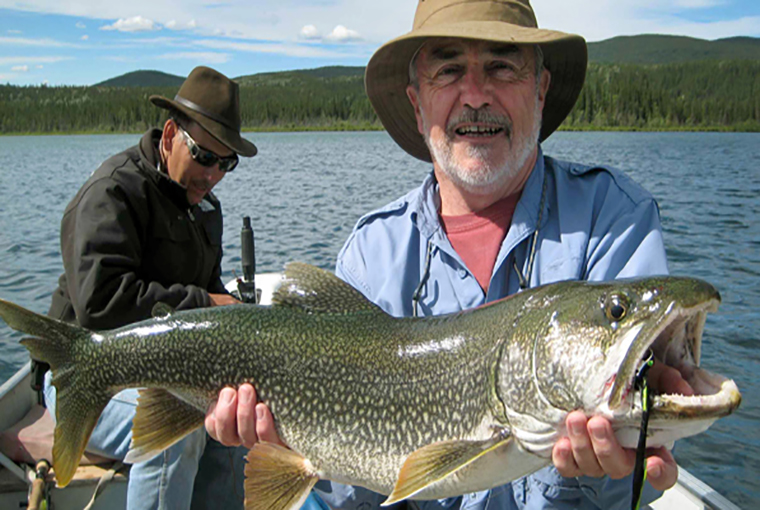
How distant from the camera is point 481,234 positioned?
3.44 meters

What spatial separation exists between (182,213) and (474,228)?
2799 millimetres

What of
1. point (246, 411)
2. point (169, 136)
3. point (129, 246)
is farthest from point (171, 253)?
point (246, 411)

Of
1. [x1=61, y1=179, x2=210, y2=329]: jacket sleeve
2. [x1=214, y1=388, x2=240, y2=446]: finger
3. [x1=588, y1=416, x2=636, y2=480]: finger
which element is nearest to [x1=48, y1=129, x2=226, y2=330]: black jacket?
[x1=61, y1=179, x2=210, y2=329]: jacket sleeve

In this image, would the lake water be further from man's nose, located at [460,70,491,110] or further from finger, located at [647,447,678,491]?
finger, located at [647,447,678,491]

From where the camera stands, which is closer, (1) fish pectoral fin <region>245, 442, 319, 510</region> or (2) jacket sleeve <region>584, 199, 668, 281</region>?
(1) fish pectoral fin <region>245, 442, 319, 510</region>

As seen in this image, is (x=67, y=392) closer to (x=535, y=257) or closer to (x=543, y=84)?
(x=535, y=257)

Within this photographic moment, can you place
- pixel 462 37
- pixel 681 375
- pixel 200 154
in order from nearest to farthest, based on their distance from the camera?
pixel 681 375
pixel 462 37
pixel 200 154

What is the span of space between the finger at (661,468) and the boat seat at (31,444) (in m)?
3.54

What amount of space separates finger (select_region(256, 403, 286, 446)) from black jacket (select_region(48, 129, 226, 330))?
220 centimetres

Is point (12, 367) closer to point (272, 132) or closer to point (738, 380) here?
point (738, 380)

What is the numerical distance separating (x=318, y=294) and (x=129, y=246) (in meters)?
2.38

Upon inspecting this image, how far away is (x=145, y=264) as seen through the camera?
5172mm

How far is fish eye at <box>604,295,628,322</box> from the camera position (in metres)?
2.21

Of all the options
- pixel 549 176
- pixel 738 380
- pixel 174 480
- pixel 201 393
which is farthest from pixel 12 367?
pixel 738 380
